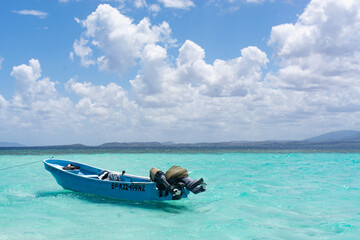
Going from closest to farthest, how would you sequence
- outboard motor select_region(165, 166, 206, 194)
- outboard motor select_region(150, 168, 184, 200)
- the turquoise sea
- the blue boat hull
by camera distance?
the turquoise sea
outboard motor select_region(165, 166, 206, 194)
outboard motor select_region(150, 168, 184, 200)
the blue boat hull

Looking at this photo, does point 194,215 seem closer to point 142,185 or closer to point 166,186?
point 166,186

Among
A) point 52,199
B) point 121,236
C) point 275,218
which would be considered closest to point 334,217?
point 275,218

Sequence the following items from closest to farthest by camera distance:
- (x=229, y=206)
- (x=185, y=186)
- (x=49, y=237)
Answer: (x=49, y=237) → (x=185, y=186) → (x=229, y=206)

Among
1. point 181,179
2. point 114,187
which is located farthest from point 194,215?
point 114,187

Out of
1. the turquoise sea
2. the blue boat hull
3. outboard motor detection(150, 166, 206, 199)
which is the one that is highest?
outboard motor detection(150, 166, 206, 199)

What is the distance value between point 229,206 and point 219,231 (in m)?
3.60

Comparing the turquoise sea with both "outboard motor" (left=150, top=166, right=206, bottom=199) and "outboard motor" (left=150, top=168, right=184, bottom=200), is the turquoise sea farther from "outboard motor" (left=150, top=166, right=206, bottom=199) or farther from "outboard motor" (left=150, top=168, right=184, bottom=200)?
"outboard motor" (left=150, top=166, right=206, bottom=199)

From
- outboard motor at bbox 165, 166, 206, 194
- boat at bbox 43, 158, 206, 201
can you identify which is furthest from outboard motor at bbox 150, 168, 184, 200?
outboard motor at bbox 165, 166, 206, 194

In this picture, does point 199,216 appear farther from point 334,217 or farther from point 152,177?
point 334,217

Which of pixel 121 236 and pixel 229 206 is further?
pixel 229 206

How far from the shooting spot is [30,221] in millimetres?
10734

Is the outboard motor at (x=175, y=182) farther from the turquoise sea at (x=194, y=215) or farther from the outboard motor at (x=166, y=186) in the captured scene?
the turquoise sea at (x=194, y=215)

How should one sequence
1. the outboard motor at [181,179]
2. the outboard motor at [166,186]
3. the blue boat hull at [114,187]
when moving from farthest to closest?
1. the blue boat hull at [114,187]
2. the outboard motor at [166,186]
3. the outboard motor at [181,179]

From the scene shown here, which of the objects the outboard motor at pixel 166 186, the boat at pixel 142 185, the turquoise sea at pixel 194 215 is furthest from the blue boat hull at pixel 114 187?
the turquoise sea at pixel 194 215
